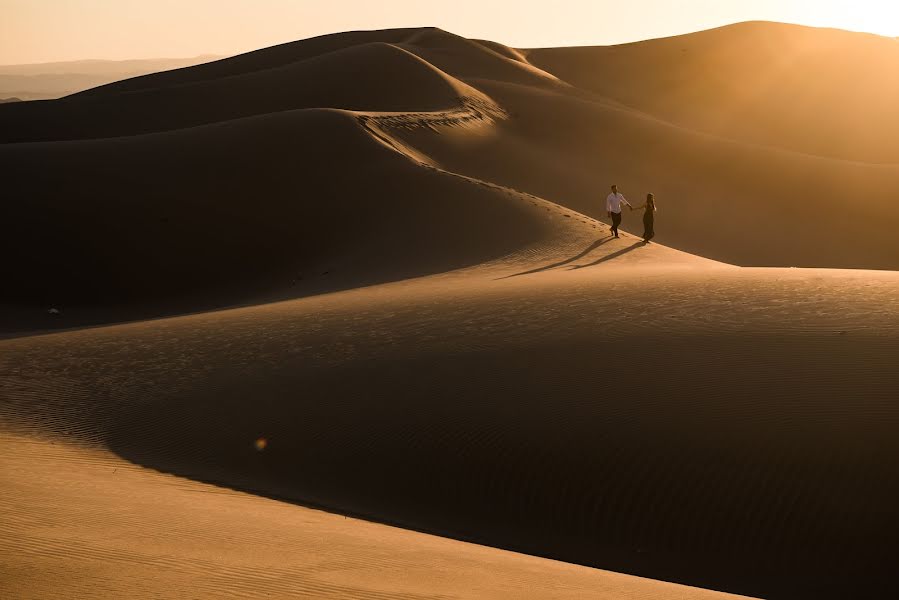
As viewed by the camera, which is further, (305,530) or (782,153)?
(782,153)

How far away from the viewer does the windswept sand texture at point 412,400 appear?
7.03 m

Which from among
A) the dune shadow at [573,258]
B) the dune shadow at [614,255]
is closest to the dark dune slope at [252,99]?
the dune shadow at [573,258]

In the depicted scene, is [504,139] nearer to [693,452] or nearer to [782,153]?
[782,153]

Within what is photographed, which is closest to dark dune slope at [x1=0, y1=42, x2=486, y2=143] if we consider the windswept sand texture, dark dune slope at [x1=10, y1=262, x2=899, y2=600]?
the windswept sand texture

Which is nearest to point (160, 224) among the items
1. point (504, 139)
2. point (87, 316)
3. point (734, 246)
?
point (87, 316)

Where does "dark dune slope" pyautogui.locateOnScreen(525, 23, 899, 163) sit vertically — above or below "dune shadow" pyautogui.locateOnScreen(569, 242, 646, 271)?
above

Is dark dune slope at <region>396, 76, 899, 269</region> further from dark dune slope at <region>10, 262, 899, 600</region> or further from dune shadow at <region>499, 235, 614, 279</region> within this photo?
dark dune slope at <region>10, 262, 899, 600</region>

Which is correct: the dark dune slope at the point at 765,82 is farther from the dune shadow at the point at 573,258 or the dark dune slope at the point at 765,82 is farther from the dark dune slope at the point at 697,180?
the dune shadow at the point at 573,258

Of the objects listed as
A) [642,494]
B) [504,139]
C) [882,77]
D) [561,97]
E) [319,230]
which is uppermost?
[882,77]

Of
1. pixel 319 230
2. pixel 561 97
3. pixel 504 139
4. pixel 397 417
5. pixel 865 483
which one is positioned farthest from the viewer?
pixel 561 97

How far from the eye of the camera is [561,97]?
156ft

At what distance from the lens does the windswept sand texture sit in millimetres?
7027

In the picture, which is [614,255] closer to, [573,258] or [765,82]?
[573,258]

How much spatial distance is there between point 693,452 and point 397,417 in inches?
→ 118
